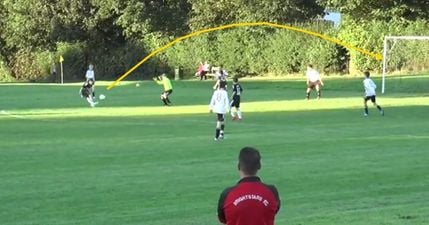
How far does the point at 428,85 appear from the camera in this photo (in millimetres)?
53938

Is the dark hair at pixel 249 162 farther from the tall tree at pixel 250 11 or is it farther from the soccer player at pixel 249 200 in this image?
the tall tree at pixel 250 11

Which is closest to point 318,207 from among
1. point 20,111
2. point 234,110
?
point 234,110

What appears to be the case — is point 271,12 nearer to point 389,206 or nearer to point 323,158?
point 323,158

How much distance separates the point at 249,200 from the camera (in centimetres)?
673

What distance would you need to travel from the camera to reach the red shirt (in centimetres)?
675

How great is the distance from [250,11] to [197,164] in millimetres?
61237

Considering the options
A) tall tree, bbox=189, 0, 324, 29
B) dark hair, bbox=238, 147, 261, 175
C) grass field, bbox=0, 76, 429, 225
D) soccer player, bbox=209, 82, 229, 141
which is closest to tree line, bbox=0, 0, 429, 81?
tall tree, bbox=189, 0, 324, 29

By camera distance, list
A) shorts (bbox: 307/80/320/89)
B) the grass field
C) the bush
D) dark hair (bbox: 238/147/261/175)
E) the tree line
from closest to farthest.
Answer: dark hair (bbox: 238/147/261/175) < the grass field < shorts (bbox: 307/80/320/89) < the tree line < the bush

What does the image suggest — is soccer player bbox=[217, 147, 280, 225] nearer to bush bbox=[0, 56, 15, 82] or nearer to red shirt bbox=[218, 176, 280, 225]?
red shirt bbox=[218, 176, 280, 225]

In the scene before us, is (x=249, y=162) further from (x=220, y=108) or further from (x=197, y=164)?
(x=220, y=108)

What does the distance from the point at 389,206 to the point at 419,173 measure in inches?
146

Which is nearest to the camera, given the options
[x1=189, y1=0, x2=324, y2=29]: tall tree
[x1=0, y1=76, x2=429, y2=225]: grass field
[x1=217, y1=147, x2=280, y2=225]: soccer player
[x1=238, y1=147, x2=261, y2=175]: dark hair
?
[x1=217, y1=147, x2=280, y2=225]: soccer player

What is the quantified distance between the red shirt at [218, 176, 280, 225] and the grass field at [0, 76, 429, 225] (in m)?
5.57

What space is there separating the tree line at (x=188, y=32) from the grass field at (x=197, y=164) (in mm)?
33948
